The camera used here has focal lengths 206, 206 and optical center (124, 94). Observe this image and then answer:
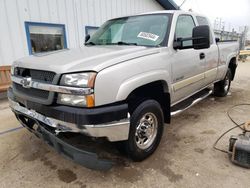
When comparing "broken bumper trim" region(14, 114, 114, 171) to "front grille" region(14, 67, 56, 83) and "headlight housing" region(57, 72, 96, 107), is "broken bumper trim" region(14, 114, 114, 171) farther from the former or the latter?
"front grille" region(14, 67, 56, 83)

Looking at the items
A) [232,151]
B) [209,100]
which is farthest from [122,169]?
[209,100]

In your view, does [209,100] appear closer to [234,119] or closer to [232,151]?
[234,119]

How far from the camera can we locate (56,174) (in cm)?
257

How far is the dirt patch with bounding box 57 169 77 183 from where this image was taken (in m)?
2.47

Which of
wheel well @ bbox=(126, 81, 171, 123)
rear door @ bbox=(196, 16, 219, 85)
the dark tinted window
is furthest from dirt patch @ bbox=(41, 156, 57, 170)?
the dark tinted window

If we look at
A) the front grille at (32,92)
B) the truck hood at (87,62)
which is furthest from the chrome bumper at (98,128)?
the truck hood at (87,62)

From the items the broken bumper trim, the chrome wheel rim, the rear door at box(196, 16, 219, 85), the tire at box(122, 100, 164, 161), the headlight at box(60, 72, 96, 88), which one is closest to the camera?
the headlight at box(60, 72, 96, 88)

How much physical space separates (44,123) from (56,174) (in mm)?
744

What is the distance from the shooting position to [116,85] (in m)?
2.07

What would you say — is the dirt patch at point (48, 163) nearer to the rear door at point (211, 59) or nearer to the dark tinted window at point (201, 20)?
the rear door at point (211, 59)

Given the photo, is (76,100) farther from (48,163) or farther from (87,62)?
(48,163)

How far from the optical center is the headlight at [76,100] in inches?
77.5

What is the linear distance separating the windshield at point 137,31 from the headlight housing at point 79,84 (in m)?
1.33

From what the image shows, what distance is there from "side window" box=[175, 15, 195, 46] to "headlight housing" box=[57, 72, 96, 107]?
1.80 metres
